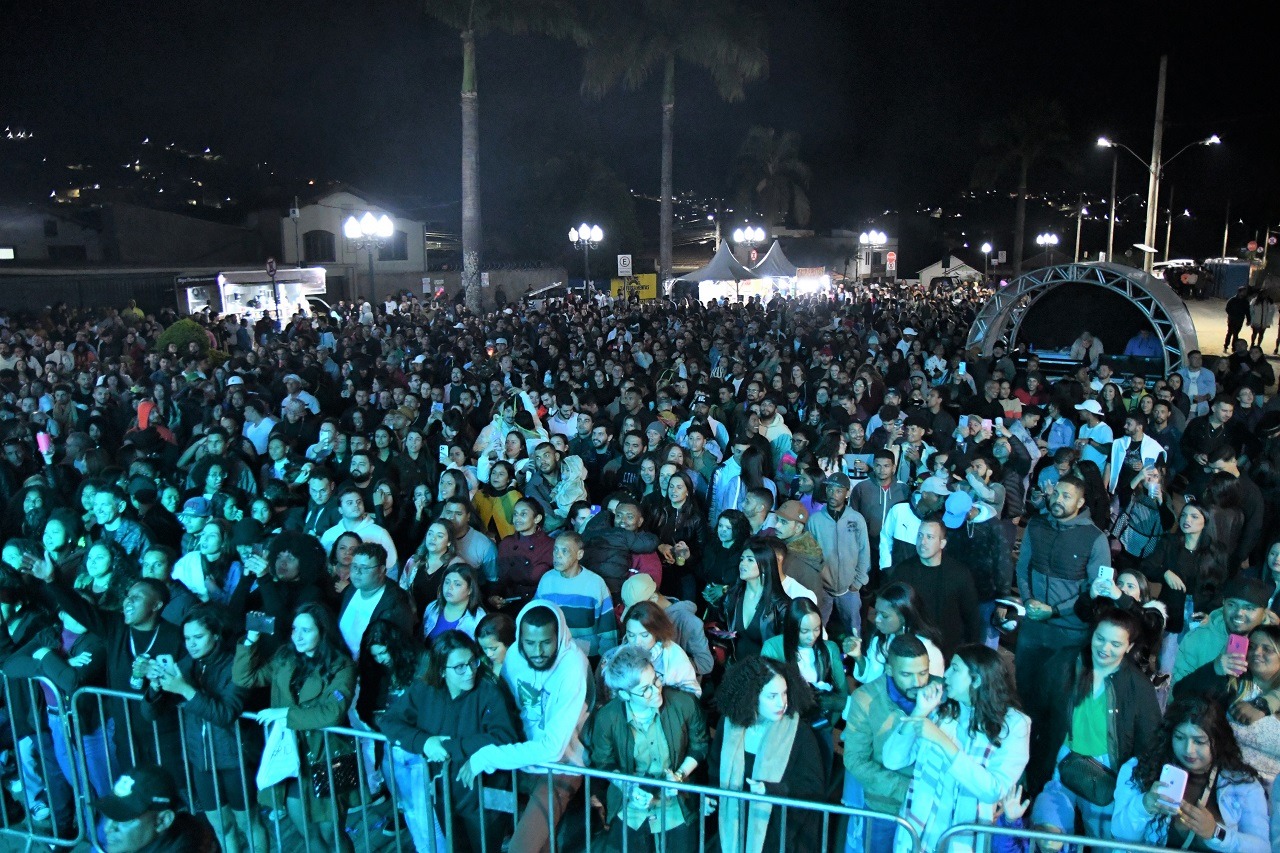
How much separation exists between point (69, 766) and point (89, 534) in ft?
6.74

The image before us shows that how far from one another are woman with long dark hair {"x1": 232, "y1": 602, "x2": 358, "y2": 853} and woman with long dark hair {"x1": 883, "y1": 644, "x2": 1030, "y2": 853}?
2343mm

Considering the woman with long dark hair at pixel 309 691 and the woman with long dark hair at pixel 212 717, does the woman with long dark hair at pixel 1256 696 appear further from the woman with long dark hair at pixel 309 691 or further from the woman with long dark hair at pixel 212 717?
the woman with long dark hair at pixel 212 717

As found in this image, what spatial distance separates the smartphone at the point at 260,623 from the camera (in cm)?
450

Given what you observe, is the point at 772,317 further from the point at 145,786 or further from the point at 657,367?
the point at 145,786

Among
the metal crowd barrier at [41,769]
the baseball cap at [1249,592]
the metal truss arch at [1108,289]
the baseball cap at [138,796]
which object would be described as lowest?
the metal crowd barrier at [41,769]

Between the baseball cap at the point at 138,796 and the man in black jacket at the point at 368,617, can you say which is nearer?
the baseball cap at the point at 138,796

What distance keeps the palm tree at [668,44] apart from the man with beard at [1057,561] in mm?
23887


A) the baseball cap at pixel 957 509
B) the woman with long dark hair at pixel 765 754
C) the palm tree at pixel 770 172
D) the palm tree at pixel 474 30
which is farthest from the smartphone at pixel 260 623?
the palm tree at pixel 770 172

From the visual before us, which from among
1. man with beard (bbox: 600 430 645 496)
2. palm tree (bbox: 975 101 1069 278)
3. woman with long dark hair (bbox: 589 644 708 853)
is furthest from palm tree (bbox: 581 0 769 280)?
woman with long dark hair (bbox: 589 644 708 853)

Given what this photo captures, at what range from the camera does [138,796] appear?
306 centimetres

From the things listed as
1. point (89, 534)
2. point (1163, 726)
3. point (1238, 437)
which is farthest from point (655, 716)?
point (1238, 437)

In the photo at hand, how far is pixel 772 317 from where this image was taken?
21156 millimetres

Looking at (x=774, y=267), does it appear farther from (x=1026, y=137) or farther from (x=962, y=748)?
(x=962, y=748)

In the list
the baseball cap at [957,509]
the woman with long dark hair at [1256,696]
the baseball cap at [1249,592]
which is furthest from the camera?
the baseball cap at [957,509]
